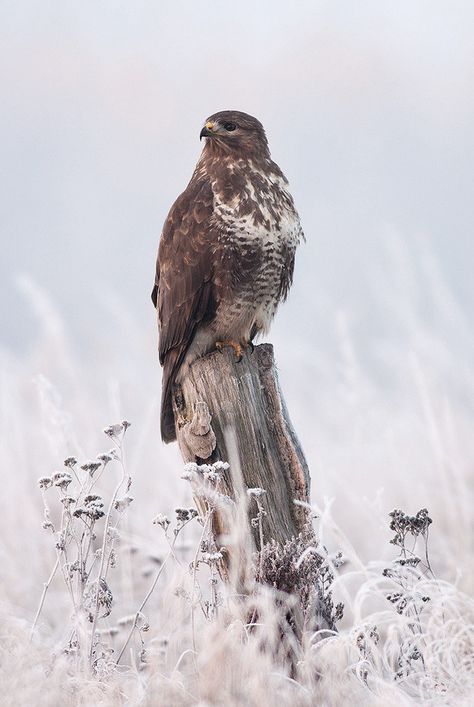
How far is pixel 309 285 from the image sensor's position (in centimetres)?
1324

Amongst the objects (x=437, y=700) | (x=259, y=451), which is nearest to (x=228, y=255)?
(x=259, y=451)

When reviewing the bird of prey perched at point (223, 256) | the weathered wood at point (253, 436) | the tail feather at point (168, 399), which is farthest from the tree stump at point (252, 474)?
the bird of prey perched at point (223, 256)

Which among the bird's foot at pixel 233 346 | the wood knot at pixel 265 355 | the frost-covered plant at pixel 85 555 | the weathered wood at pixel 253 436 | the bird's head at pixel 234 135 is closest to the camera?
the frost-covered plant at pixel 85 555

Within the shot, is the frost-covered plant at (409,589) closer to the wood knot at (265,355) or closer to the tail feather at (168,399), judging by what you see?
the wood knot at (265,355)

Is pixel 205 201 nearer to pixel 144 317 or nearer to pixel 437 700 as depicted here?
pixel 437 700

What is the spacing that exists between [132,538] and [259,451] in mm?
1392

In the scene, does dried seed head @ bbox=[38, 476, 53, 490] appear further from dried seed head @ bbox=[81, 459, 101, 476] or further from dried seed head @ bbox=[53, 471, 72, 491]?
dried seed head @ bbox=[81, 459, 101, 476]

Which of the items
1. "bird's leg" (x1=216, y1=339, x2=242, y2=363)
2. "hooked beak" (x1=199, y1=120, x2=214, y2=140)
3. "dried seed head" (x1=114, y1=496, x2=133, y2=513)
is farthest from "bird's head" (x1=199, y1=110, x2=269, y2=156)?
"dried seed head" (x1=114, y1=496, x2=133, y2=513)

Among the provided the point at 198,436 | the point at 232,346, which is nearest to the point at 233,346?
the point at 232,346

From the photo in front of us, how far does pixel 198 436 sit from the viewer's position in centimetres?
408

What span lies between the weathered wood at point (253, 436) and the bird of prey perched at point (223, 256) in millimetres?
265

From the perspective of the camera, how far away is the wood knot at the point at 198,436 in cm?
405

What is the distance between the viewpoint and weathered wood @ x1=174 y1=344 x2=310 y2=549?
4004mm

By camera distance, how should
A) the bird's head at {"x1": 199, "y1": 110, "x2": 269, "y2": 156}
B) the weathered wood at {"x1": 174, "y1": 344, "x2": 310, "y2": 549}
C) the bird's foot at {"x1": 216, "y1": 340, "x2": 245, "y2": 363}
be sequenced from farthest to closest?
the bird's head at {"x1": 199, "y1": 110, "x2": 269, "y2": 156} → the bird's foot at {"x1": 216, "y1": 340, "x2": 245, "y2": 363} → the weathered wood at {"x1": 174, "y1": 344, "x2": 310, "y2": 549}
